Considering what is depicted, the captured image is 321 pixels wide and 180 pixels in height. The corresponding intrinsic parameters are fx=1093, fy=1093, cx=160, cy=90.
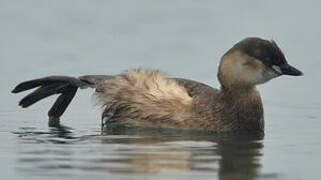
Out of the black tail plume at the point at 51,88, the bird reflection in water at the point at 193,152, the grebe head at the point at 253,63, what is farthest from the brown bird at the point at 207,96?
the black tail plume at the point at 51,88

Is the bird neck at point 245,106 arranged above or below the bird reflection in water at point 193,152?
above

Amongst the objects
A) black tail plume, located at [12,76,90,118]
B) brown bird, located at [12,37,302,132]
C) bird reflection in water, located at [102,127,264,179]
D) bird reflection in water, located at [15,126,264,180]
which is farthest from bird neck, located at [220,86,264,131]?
black tail plume, located at [12,76,90,118]

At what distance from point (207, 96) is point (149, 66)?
6412 millimetres

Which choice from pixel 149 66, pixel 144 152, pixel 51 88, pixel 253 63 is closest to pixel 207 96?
pixel 253 63

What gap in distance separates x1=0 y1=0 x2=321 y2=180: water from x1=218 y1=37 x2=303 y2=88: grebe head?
787 mm

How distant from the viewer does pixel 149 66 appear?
20.8 meters

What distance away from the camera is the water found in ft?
35.3

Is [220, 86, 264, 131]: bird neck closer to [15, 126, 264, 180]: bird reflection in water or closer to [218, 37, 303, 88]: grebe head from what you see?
[218, 37, 303, 88]: grebe head

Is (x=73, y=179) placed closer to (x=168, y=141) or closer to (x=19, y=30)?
(x=168, y=141)

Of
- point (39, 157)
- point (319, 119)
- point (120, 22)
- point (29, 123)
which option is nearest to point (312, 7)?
point (120, 22)

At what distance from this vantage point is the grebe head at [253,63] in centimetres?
1416

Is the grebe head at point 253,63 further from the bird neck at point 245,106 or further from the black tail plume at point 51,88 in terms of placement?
the black tail plume at point 51,88

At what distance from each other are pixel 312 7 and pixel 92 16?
6.23 m

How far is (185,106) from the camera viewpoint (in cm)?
1431
